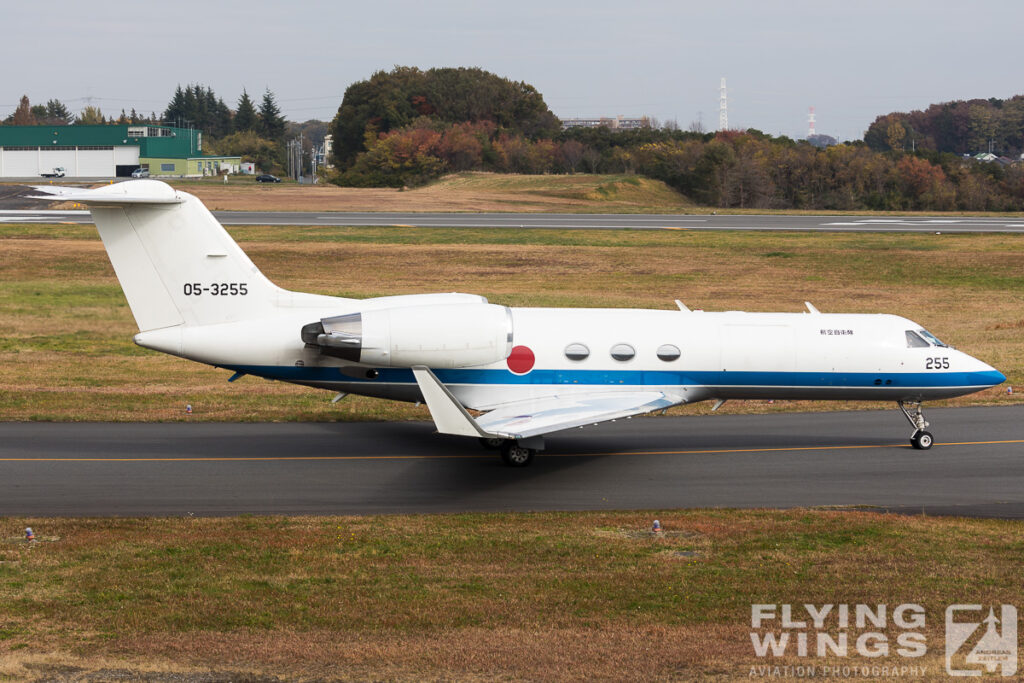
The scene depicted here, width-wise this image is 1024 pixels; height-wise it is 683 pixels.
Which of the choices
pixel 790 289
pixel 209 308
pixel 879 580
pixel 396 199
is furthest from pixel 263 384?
pixel 396 199

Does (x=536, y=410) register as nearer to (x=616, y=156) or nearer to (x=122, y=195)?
(x=122, y=195)

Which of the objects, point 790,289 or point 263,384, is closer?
point 263,384

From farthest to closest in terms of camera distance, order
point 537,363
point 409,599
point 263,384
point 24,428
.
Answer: point 263,384 → point 24,428 → point 537,363 → point 409,599

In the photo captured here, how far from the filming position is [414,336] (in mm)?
19766

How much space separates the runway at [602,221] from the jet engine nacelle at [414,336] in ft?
146

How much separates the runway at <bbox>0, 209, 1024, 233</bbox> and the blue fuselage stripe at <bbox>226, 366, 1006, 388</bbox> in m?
43.0

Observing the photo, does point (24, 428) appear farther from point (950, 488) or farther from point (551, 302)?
point (551, 302)

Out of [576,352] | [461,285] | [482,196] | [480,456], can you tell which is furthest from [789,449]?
[482,196]

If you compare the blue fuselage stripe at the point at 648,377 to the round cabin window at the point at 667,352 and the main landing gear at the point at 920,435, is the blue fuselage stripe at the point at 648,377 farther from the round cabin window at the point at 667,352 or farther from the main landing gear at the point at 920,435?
the main landing gear at the point at 920,435

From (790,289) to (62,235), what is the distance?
127 ft

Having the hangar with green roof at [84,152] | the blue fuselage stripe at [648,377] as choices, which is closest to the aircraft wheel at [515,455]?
the blue fuselage stripe at [648,377]

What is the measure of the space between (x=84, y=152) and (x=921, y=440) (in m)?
147

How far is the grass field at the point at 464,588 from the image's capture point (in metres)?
11.5

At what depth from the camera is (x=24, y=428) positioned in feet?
74.6
